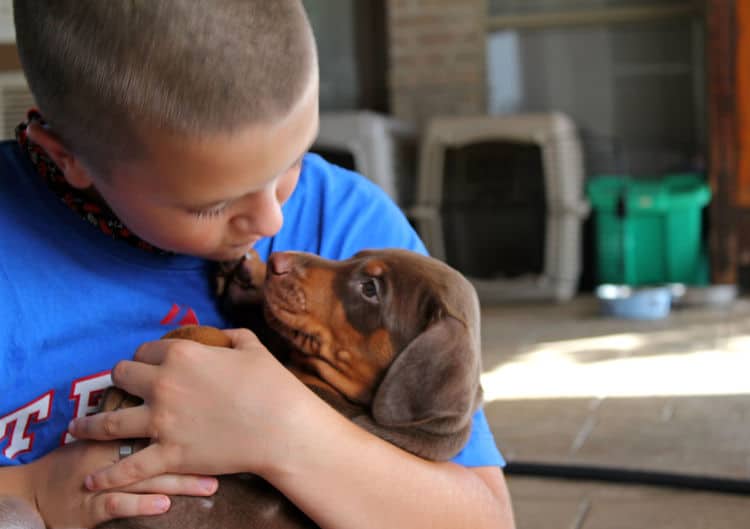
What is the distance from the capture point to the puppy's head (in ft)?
4.18

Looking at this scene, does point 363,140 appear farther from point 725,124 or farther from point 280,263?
point 280,263

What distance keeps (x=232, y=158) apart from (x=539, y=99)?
5.33 metres

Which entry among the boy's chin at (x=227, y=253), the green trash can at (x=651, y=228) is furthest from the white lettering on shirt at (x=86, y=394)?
the green trash can at (x=651, y=228)

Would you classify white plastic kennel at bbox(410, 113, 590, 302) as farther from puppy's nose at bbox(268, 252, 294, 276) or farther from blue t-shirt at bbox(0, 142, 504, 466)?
puppy's nose at bbox(268, 252, 294, 276)

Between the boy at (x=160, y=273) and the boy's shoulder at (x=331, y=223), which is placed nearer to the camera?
the boy at (x=160, y=273)

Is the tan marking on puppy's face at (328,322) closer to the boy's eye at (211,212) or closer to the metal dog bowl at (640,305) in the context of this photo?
the boy's eye at (211,212)

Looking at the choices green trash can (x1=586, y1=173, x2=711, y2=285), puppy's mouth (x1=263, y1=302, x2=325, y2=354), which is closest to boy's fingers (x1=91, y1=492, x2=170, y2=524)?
puppy's mouth (x1=263, y1=302, x2=325, y2=354)

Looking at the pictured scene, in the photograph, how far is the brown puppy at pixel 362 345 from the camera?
1.23 metres

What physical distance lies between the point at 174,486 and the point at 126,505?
58mm

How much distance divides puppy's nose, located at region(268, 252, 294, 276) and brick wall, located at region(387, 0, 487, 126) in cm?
497

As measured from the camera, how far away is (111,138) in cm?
115

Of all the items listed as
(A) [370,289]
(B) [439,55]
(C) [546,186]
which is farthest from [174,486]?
(B) [439,55]

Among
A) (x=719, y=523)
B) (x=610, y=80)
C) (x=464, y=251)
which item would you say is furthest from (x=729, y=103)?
(x=719, y=523)

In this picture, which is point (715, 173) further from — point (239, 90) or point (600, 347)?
point (239, 90)
